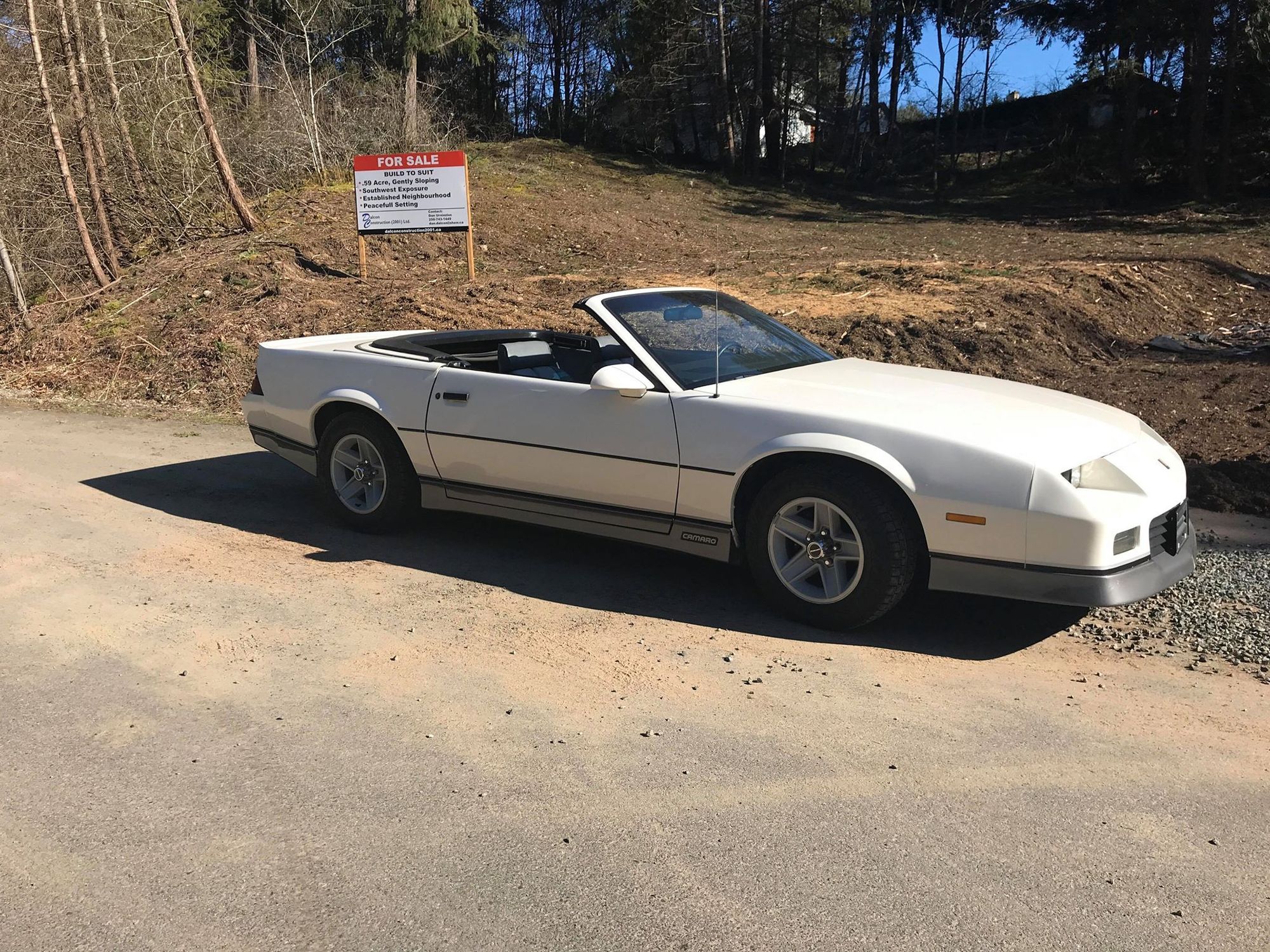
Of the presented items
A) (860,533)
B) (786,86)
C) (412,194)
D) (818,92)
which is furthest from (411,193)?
(818,92)

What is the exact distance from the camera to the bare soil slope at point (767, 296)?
10.6 m

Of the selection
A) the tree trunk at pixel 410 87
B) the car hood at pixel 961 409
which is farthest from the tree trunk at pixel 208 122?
the car hood at pixel 961 409

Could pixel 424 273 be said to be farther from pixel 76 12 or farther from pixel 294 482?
pixel 294 482

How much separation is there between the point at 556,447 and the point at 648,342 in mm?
696

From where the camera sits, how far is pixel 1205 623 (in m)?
4.75

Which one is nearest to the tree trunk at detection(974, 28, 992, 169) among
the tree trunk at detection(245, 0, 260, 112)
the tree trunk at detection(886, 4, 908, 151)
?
the tree trunk at detection(886, 4, 908, 151)

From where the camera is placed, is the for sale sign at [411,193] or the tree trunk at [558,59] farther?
the tree trunk at [558,59]

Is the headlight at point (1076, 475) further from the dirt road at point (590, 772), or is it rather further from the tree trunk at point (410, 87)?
the tree trunk at point (410, 87)

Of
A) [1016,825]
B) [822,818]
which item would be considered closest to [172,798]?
[822,818]

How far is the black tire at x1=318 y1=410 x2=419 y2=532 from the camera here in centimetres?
612

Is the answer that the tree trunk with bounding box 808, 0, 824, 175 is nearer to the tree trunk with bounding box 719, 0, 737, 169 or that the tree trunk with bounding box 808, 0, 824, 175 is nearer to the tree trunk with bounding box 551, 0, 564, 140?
the tree trunk with bounding box 719, 0, 737, 169

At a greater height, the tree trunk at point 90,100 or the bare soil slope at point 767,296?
the tree trunk at point 90,100

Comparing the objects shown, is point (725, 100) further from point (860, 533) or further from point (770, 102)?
point (860, 533)

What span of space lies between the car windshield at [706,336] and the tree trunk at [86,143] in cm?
1372
